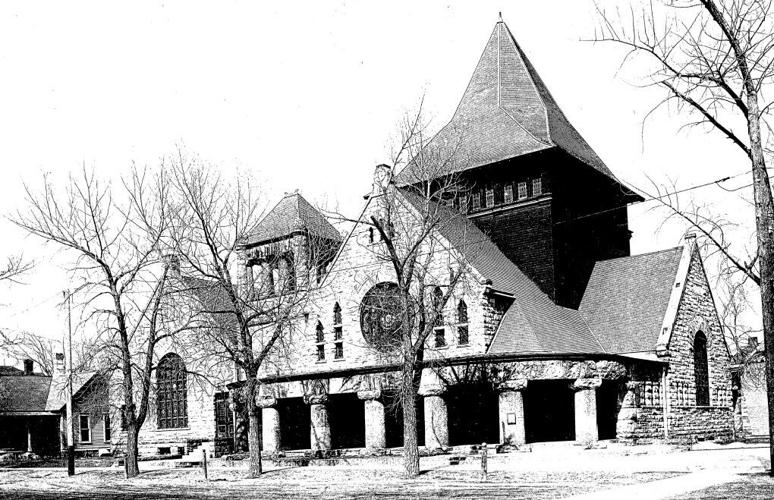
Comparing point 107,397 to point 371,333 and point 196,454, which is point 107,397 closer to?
point 196,454

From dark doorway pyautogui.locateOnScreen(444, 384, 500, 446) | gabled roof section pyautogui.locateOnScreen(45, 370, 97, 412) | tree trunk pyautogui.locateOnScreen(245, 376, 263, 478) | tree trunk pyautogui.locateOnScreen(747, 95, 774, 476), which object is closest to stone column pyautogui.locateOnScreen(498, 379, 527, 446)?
dark doorway pyautogui.locateOnScreen(444, 384, 500, 446)

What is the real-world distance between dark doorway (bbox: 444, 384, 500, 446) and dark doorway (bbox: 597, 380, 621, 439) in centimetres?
423

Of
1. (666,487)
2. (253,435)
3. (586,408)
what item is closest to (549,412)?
(586,408)

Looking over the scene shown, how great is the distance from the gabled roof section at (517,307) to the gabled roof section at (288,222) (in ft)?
23.9

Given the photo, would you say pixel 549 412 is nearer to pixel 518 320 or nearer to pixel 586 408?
pixel 586 408

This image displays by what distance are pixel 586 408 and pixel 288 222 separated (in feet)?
67.4

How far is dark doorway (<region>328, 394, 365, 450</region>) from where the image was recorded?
39812mm

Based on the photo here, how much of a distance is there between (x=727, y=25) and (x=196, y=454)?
33861 millimetres

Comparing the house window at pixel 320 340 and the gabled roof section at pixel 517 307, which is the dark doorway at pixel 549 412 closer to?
the gabled roof section at pixel 517 307

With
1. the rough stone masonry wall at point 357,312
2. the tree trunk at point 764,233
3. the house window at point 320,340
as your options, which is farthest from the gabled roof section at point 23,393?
the tree trunk at point 764,233

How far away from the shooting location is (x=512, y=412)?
103 feet

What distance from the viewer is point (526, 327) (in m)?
33.5

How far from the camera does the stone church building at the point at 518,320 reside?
32.6 m

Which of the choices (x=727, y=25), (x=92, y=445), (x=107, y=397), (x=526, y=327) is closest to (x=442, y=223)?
(x=526, y=327)
